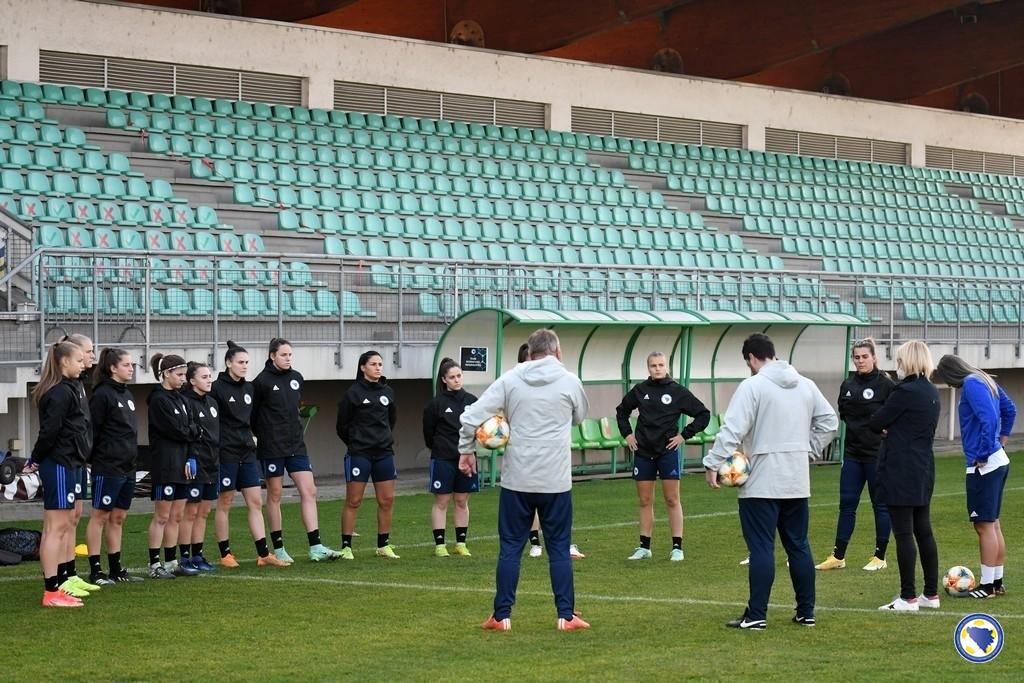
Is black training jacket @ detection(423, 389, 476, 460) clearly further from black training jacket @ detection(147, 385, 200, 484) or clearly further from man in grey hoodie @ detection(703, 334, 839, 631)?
man in grey hoodie @ detection(703, 334, 839, 631)

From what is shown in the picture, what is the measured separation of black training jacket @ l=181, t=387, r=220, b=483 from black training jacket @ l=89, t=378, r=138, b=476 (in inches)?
35.0

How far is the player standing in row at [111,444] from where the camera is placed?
11.2 metres

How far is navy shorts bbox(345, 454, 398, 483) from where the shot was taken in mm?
13062

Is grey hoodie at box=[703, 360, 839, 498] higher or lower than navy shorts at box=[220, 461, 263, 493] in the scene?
higher

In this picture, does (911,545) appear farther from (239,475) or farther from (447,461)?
(239,475)

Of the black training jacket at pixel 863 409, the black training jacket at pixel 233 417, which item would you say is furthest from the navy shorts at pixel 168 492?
the black training jacket at pixel 863 409

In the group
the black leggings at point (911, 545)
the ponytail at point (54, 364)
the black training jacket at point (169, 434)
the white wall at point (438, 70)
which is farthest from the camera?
the white wall at point (438, 70)

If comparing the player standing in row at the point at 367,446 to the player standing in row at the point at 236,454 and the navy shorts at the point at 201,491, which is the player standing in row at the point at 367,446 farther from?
the navy shorts at the point at 201,491

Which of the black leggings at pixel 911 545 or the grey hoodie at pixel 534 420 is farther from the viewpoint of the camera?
the black leggings at pixel 911 545

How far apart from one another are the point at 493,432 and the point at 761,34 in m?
28.8

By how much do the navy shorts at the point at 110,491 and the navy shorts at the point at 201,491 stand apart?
0.82 m

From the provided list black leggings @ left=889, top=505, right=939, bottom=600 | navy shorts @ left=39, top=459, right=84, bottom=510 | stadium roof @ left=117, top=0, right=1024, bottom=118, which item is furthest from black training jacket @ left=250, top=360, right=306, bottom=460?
stadium roof @ left=117, top=0, right=1024, bottom=118

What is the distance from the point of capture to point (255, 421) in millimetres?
12945

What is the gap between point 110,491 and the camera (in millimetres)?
11250
